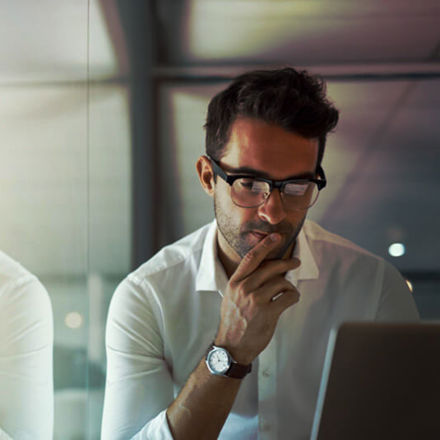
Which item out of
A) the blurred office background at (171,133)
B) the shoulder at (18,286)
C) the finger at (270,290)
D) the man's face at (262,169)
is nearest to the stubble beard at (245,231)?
the man's face at (262,169)

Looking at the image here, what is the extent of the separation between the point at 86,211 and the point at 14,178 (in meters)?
0.42

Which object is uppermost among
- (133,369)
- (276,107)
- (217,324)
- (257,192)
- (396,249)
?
(276,107)

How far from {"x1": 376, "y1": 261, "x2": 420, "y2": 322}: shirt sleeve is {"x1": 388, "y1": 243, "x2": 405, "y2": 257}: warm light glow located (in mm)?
57

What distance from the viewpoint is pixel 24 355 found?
52.5 inches

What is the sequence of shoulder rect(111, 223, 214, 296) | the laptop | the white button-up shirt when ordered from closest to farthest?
the laptop, the white button-up shirt, shoulder rect(111, 223, 214, 296)

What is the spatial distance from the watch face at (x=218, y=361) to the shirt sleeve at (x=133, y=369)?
0.22 meters

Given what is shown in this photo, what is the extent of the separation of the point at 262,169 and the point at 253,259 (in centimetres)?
24

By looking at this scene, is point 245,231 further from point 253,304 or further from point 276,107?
point 276,107

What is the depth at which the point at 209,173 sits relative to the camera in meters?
1.46

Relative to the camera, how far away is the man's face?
4.33ft

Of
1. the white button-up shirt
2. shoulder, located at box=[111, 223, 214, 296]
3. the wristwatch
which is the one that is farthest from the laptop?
shoulder, located at box=[111, 223, 214, 296]

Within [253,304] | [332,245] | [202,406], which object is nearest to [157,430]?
[202,406]

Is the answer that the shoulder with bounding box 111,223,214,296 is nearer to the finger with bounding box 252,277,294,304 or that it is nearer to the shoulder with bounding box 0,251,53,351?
the shoulder with bounding box 0,251,53,351

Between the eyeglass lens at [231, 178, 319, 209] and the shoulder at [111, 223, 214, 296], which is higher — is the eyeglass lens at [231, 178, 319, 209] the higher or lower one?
the higher one
